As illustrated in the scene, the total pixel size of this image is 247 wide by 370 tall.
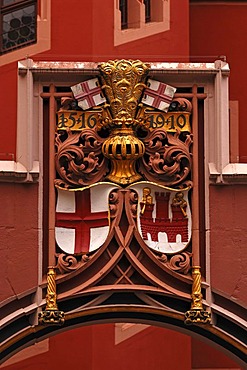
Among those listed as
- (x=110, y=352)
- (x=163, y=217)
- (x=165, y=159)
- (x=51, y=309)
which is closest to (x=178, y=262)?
(x=163, y=217)

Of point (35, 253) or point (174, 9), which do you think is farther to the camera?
point (174, 9)

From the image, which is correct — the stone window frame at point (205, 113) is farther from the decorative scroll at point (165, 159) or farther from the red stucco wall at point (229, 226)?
the decorative scroll at point (165, 159)

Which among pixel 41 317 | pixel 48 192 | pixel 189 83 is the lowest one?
pixel 41 317

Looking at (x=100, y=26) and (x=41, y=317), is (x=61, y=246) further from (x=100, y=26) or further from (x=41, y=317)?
(x=100, y=26)

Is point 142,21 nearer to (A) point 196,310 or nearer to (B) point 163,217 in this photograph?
(B) point 163,217

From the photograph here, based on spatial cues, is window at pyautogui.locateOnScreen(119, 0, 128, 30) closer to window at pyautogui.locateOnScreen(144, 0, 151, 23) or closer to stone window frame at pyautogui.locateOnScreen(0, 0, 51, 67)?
window at pyautogui.locateOnScreen(144, 0, 151, 23)

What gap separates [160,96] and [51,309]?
8.47ft

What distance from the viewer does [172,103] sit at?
19406 mm

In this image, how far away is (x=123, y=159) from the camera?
19219 mm

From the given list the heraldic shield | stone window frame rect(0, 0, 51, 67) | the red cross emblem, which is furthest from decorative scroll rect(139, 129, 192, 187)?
stone window frame rect(0, 0, 51, 67)

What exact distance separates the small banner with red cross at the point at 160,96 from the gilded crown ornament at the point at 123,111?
0.38 feet

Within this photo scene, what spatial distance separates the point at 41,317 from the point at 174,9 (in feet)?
19.3

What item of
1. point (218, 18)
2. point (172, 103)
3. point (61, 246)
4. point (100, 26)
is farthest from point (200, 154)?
point (218, 18)

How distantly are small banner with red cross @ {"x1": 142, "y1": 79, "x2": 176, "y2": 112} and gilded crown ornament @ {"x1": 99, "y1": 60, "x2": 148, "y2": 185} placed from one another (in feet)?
0.38
